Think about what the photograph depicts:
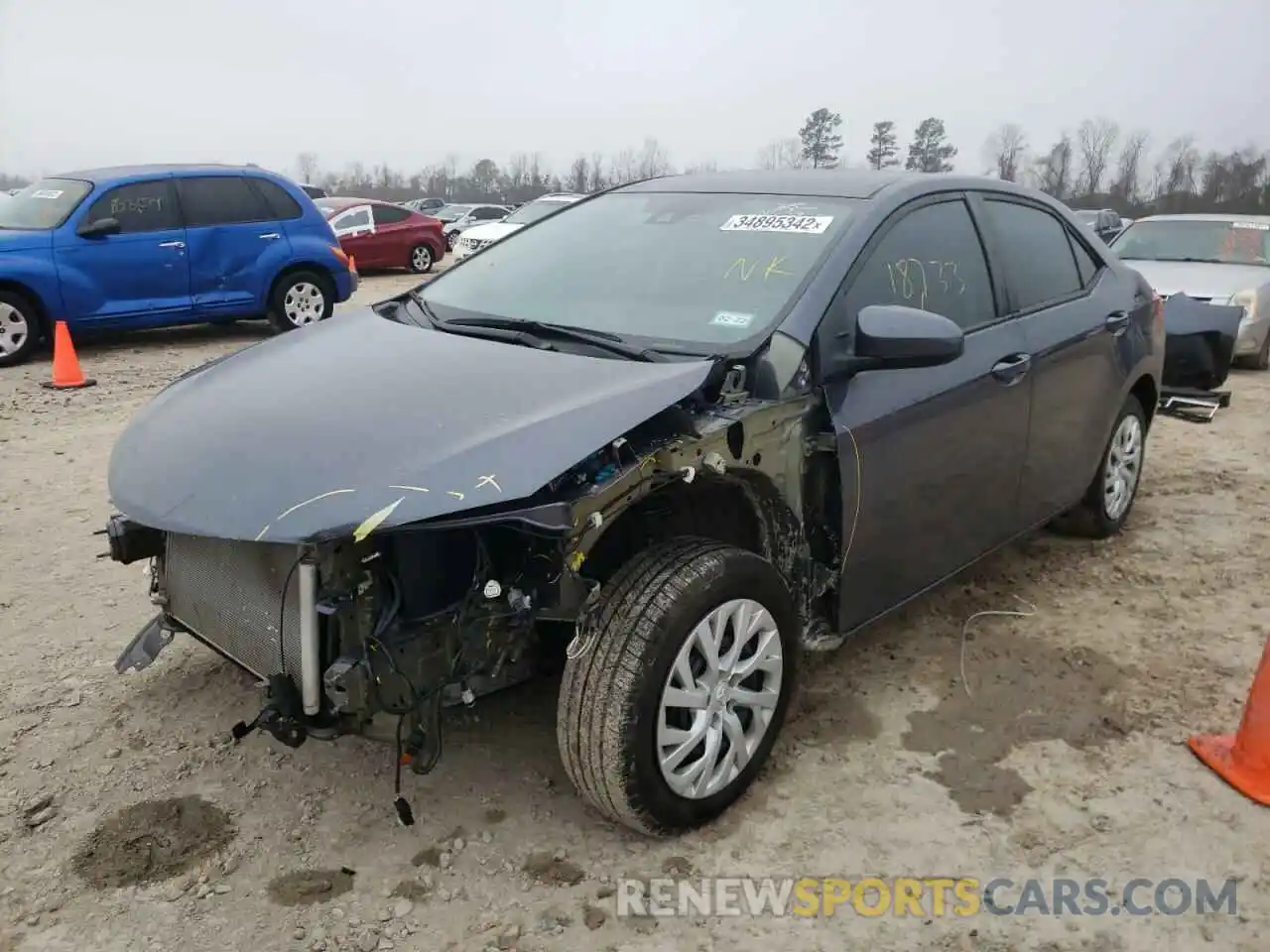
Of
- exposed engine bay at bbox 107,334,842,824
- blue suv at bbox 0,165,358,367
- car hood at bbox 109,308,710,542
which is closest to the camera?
car hood at bbox 109,308,710,542

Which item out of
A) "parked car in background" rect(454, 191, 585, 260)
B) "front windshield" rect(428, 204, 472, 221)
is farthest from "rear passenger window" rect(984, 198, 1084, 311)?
"front windshield" rect(428, 204, 472, 221)

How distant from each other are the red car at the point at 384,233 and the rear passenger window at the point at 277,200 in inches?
288

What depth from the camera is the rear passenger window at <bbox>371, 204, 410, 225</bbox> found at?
18125 mm

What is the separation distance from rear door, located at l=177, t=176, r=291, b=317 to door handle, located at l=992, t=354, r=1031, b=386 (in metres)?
8.16

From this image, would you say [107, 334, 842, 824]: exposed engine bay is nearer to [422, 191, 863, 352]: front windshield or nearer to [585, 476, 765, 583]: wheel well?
[585, 476, 765, 583]: wheel well

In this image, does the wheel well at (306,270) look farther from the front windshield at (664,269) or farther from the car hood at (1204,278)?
the car hood at (1204,278)

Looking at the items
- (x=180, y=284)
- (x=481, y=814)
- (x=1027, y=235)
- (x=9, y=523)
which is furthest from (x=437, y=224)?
(x=481, y=814)

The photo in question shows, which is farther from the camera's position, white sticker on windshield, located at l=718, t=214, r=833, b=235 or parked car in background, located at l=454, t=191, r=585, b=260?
parked car in background, located at l=454, t=191, r=585, b=260

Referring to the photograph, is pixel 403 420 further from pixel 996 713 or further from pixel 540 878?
pixel 996 713

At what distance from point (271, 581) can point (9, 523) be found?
3.13m

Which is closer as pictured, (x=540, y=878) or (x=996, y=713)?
(x=540, y=878)

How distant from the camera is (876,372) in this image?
3.08 metres

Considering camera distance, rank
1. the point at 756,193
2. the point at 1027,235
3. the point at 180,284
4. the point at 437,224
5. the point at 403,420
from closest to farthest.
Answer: the point at 403,420 → the point at 756,193 → the point at 1027,235 → the point at 180,284 → the point at 437,224

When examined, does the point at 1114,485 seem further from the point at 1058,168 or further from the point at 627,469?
the point at 1058,168
